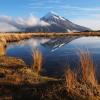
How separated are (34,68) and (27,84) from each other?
441 centimetres

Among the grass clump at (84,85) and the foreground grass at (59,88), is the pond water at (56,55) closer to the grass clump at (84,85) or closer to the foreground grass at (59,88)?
the grass clump at (84,85)

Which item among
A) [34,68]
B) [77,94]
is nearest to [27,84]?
[77,94]

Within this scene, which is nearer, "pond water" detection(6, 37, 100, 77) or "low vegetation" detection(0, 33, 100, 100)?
"low vegetation" detection(0, 33, 100, 100)

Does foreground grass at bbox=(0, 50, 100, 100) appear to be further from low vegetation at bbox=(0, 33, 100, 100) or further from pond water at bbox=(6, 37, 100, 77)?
pond water at bbox=(6, 37, 100, 77)

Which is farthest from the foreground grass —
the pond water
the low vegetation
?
the pond water

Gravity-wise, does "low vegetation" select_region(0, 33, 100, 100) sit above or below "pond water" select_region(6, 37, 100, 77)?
above

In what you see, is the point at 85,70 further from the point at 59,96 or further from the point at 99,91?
the point at 59,96

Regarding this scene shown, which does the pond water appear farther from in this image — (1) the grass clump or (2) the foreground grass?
(2) the foreground grass

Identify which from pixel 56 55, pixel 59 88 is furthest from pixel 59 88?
pixel 56 55

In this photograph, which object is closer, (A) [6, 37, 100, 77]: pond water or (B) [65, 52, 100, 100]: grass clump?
(B) [65, 52, 100, 100]: grass clump

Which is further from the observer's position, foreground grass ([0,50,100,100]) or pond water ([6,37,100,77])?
pond water ([6,37,100,77])

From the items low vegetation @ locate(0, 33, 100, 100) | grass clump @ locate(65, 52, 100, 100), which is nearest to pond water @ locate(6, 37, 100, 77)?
grass clump @ locate(65, 52, 100, 100)

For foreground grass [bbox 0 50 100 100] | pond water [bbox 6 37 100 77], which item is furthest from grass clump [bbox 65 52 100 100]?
pond water [bbox 6 37 100 77]

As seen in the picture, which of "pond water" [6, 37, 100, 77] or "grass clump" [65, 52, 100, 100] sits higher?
"grass clump" [65, 52, 100, 100]
